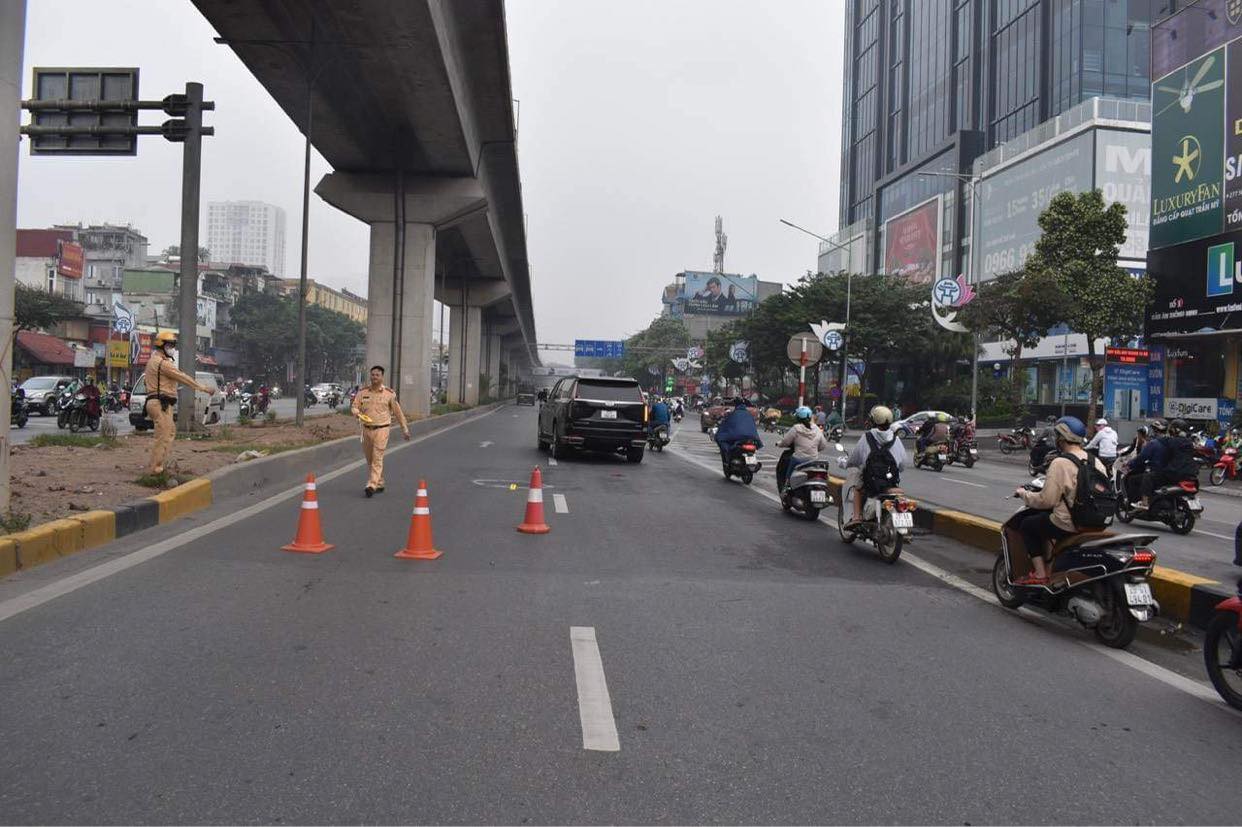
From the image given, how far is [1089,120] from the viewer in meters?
45.1

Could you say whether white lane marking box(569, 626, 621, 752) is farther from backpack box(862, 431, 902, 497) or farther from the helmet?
backpack box(862, 431, 902, 497)

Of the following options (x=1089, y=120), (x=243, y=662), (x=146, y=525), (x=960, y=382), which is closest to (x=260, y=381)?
(x=960, y=382)

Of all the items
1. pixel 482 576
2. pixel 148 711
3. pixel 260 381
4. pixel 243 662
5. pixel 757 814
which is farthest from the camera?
pixel 260 381

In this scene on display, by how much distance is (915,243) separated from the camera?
6369cm

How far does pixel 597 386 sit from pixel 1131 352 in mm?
24709

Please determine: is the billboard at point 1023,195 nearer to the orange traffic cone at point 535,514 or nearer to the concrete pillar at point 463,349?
the concrete pillar at point 463,349

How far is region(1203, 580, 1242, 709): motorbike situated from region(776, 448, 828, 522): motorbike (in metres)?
6.73

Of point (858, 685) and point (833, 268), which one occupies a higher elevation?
point (833, 268)

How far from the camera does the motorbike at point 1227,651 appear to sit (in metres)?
5.00

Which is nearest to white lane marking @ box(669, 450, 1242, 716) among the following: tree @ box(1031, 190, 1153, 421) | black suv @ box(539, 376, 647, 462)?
black suv @ box(539, 376, 647, 462)

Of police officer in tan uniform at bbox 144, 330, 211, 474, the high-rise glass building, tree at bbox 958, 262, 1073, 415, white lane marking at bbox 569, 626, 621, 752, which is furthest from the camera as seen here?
the high-rise glass building

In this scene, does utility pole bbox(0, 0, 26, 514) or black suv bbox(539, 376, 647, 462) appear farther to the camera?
black suv bbox(539, 376, 647, 462)

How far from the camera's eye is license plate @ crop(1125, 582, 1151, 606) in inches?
236

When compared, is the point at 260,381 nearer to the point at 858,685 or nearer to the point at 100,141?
the point at 100,141
